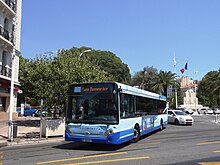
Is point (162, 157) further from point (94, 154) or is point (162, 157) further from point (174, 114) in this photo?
point (174, 114)

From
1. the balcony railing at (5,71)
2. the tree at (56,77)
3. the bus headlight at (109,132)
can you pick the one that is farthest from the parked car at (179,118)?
the bus headlight at (109,132)

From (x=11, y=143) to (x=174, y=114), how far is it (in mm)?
19113

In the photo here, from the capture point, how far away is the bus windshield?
1091cm

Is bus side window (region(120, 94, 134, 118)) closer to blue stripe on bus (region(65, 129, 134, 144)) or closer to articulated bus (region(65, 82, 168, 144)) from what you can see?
articulated bus (region(65, 82, 168, 144))

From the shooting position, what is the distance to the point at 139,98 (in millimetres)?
14188

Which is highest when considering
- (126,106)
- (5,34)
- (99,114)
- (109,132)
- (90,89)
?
(5,34)

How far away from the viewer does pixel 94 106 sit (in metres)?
11.1

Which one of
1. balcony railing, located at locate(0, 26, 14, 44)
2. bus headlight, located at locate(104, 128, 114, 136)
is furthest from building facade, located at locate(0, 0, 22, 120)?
bus headlight, located at locate(104, 128, 114, 136)

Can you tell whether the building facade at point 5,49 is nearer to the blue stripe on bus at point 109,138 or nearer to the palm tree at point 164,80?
the blue stripe on bus at point 109,138

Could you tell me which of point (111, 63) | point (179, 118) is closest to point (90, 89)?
point (179, 118)

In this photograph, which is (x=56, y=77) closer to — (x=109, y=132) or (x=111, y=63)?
(x=109, y=132)

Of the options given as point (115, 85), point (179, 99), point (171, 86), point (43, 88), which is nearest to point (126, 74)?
point (171, 86)

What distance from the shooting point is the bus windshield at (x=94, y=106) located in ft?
35.8

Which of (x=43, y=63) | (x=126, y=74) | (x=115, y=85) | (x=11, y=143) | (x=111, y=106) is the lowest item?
(x=11, y=143)
